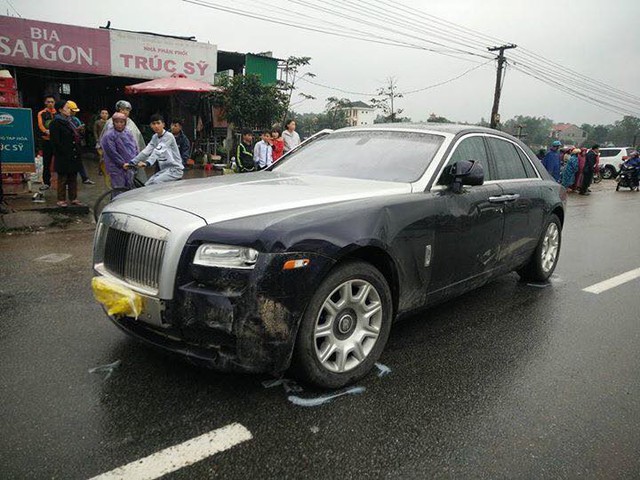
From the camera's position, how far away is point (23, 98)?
18.0m

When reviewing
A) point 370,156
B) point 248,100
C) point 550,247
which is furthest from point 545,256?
point 248,100

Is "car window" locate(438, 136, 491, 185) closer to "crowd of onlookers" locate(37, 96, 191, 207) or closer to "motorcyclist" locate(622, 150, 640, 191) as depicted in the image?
"crowd of onlookers" locate(37, 96, 191, 207)

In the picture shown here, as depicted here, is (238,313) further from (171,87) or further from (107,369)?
(171,87)

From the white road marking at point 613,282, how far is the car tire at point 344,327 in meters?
3.28

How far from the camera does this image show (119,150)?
7.46 metres

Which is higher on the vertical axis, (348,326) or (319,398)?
(348,326)

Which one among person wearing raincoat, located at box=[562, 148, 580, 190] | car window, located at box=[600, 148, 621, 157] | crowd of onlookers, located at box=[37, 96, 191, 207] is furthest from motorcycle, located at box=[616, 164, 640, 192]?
crowd of onlookers, located at box=[37, 96, 191, 207]

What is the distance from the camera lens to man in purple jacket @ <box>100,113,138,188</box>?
737cm

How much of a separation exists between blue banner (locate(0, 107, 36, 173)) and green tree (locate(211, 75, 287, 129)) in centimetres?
786

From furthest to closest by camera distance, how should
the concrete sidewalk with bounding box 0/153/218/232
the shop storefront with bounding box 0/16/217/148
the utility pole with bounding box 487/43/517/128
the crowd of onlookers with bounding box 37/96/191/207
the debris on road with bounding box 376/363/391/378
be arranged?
the utility pole with bounding box 487/43/517/128, the shop storefront with bounding box 0/16/217/148, the concrete sidewalk with bounding box 0/153/218/232, the crowd of onlookers with bounding box 37/96/191/207, the debris on road with bounding box 376/363/391/378

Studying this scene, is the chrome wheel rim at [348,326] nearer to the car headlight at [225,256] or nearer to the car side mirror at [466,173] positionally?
the car headlight at [225,256]

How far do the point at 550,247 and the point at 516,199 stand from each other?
137 centimetres

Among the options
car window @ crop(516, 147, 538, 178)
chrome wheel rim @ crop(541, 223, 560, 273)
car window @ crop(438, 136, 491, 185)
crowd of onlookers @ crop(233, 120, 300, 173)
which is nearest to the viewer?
car window @ crop(438, 136, 491, 185)

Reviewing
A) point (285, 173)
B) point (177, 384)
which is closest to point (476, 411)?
point (177, 384)
